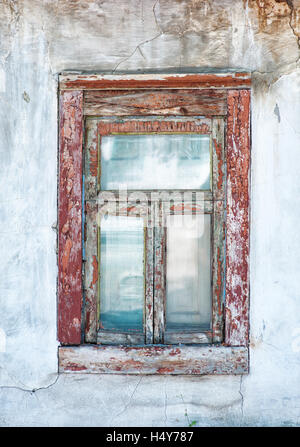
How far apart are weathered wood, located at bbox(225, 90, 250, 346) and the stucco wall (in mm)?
Result: 54

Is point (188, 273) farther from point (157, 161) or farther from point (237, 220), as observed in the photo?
point (157, 161)

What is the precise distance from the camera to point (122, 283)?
242 centimetres

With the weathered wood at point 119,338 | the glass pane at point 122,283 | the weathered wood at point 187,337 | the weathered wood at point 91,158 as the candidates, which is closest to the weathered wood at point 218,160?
the glass pane at point 122,283

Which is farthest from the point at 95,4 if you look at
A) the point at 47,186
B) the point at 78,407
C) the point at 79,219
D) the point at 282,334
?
the point at 78,407

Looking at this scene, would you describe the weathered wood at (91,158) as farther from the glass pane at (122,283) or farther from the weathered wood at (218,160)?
the weathered wood at (218,160)

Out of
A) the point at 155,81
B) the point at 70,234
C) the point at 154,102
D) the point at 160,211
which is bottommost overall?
the point at 70,234

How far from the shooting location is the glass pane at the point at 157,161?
2.39 meters

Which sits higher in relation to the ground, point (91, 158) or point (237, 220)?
point (91, 158)

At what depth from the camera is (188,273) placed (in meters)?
2.41

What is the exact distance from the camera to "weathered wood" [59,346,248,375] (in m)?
2.28

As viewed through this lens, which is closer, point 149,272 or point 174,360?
point 174,360

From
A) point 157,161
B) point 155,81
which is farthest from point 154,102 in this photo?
point 157,161

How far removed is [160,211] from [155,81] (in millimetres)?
729
